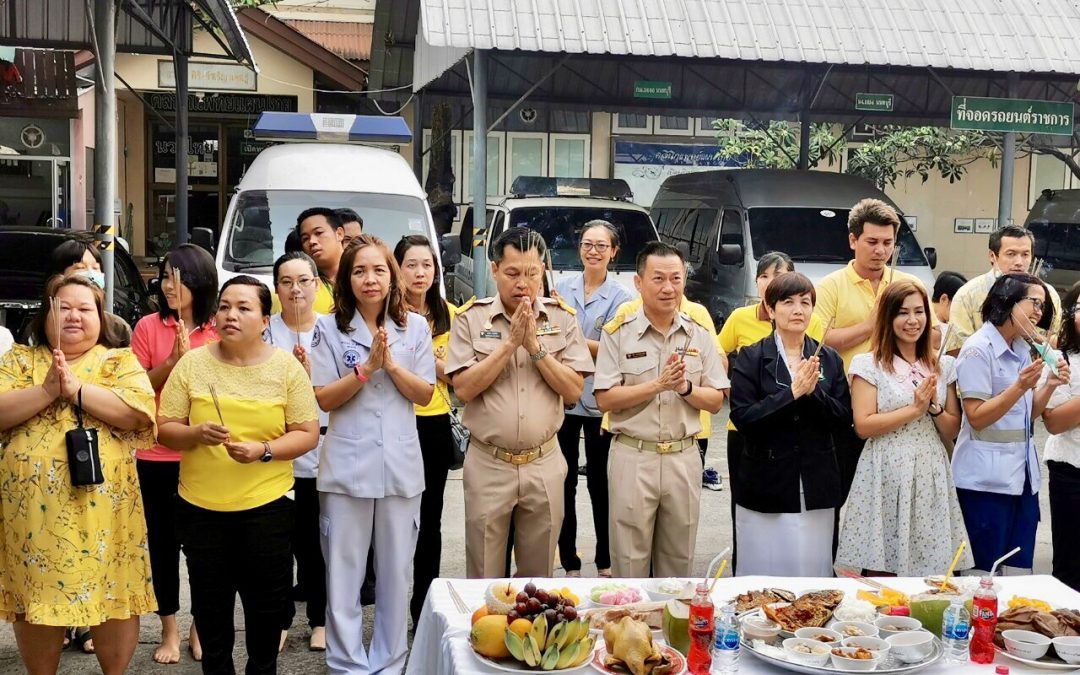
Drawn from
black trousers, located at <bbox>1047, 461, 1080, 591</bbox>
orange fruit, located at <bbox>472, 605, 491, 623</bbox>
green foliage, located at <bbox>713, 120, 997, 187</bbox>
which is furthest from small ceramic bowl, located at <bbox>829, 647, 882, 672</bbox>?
green foliage, located at <bbox>713, 120, 997, 187</bbox>

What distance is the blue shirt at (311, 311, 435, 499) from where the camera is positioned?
457 centimetres

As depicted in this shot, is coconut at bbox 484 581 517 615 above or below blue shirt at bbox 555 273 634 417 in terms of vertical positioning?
below

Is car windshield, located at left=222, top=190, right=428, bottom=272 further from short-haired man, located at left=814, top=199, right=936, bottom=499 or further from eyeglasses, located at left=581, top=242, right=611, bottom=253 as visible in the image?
short-haired man, located at left=814, top=199, right=936, bottom=499

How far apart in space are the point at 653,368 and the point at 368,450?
4.09ft

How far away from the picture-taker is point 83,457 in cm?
409

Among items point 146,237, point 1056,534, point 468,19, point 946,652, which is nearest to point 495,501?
point 946,652

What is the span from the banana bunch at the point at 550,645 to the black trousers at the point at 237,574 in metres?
1.55

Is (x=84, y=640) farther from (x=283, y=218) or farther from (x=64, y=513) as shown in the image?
(x=283, y=218)

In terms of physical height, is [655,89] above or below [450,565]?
above

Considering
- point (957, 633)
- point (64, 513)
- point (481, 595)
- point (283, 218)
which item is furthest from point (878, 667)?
point (283, 218)

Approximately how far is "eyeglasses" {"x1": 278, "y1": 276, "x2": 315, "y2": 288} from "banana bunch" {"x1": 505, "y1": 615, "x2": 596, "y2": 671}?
242 cm

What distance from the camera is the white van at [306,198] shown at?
937 centimetres

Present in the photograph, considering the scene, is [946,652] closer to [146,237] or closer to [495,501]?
[495,501]

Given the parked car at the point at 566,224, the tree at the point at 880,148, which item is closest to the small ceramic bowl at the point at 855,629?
the parked car at the point at 566,224
